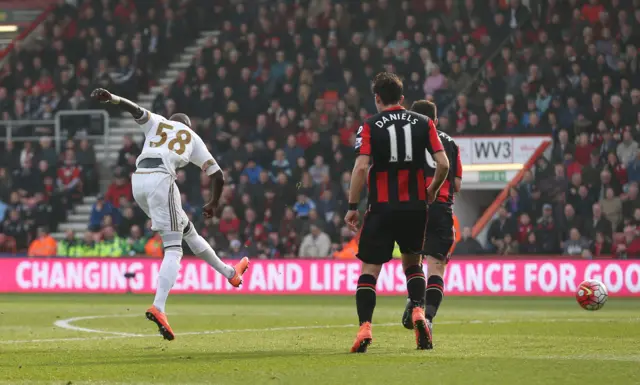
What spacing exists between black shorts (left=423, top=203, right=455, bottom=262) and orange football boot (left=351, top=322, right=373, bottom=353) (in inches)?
66.1

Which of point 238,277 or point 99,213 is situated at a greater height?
point 99,213

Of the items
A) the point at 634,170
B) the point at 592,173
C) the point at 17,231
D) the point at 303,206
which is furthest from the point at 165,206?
the point at 17,231

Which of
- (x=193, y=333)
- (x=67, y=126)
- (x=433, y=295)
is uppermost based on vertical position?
(x=67, y=126)

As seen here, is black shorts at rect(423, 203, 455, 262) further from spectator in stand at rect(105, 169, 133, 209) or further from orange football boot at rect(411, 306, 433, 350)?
spectator in stand at rect(105, 169, 133, 209)

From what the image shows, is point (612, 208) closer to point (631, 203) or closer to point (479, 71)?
point (631, 203)

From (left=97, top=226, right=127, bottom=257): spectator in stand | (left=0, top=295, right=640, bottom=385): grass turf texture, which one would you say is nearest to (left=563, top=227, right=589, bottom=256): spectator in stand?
(left=0, top=295, right=640, bottom=385): grass turf texture

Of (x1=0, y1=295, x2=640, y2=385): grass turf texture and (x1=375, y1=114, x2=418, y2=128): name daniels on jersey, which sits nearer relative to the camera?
(x1=0, y1=295, x2=640, y2=385): grass turf texture

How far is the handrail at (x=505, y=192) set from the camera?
24.3 m

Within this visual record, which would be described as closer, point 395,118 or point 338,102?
Result: point 395,118

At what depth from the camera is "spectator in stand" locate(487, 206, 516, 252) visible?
23312mm

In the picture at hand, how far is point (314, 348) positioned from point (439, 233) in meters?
1.70

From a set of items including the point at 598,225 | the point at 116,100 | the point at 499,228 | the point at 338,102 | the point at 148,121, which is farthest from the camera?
the point at 338,102

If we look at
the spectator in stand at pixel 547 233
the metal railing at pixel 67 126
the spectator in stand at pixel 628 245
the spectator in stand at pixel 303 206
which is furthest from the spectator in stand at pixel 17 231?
the spectator in stand at pixel 628 245

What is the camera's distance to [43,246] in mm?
26219
